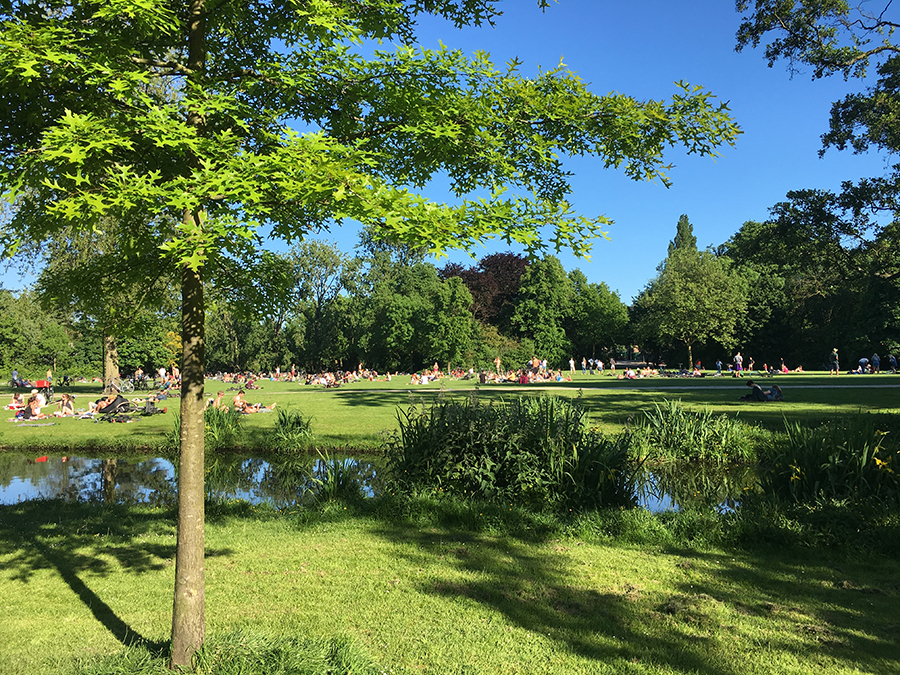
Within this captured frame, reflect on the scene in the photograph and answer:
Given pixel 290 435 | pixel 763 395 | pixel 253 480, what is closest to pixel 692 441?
pixel 253 480

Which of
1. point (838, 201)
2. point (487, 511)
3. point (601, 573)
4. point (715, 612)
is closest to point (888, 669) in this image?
point (715, 612)

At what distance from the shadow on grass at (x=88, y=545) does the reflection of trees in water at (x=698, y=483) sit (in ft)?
22.6

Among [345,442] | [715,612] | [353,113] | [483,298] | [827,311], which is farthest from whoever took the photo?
[483,298]

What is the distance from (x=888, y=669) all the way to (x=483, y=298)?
228ft

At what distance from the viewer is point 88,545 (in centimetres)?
692

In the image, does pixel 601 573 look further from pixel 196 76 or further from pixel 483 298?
pixel 483 298

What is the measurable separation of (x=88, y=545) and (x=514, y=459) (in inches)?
213

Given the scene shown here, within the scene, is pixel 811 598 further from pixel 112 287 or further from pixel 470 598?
pixel 112 287

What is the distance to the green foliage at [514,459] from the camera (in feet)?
27.7

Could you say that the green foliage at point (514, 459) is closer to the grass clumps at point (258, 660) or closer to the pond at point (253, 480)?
the pond at point (253, 480)

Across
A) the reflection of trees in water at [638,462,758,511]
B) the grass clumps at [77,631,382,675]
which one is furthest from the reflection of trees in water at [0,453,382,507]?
the grass clumps at [77,631,382,675]

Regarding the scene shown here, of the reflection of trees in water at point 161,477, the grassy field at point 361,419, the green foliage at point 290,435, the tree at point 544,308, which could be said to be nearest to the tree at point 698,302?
the tree at point 544,308

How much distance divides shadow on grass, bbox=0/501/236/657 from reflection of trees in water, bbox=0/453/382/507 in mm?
1287

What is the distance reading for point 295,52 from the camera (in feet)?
12.5
